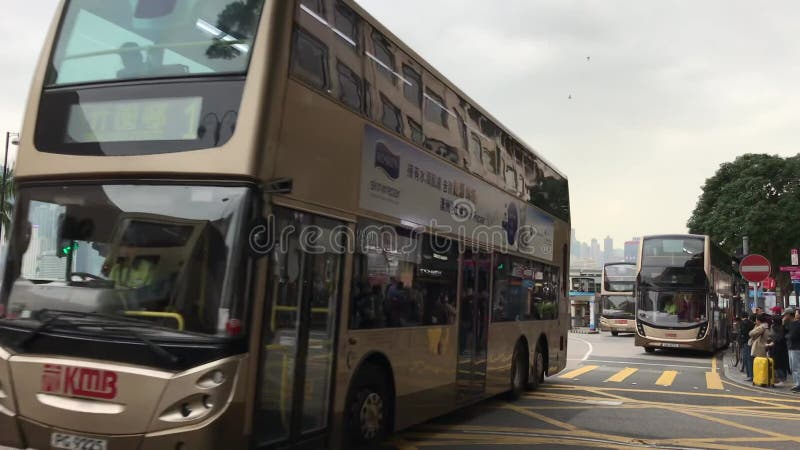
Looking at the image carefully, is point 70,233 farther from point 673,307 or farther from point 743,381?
point 673,307

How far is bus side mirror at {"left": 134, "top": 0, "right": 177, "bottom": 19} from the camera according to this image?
542cm

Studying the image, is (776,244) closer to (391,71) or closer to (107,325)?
(391,71)

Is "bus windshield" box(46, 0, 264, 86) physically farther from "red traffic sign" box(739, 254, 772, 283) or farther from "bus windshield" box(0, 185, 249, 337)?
"red traffic sign" box(739, 254, 772, 283)

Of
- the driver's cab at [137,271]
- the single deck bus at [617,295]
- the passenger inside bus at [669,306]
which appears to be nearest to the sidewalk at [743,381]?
the passenger inside bus at [669,306]

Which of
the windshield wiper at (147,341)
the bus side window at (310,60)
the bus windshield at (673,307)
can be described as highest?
the bus side window at (310,60)

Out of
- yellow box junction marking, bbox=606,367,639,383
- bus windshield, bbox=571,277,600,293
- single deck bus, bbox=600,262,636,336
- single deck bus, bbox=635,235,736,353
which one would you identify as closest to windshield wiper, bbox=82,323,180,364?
yellow box junction marking, bbox=606,367,639,383

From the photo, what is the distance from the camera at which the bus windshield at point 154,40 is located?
5203 millimetres

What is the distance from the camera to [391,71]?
23.9 ft

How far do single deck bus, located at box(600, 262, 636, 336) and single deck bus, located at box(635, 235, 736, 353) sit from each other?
14674 millimetres

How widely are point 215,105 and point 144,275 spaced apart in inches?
51.0

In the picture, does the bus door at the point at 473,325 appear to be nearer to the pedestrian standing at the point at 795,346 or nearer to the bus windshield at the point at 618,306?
the pedestrian standing at the point at 795,346

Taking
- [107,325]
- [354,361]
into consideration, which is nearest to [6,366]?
[107,325]

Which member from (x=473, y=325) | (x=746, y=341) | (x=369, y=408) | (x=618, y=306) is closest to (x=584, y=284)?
(x=618, y=306)

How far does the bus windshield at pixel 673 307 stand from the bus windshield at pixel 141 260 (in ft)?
68.8
